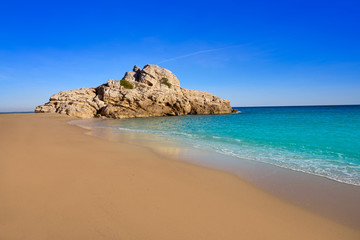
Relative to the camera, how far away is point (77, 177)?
16.4 ft

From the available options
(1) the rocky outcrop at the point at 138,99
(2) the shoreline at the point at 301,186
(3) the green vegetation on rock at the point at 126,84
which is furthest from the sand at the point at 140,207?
(3) the green vegetation on rock at the point at 126,84

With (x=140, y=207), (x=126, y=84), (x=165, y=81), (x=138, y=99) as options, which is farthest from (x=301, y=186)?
(x=165, y=81)

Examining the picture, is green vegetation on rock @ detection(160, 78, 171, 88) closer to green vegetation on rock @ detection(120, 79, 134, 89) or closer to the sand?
green vegetation on rock @ detection(120, 79, 134, 89)

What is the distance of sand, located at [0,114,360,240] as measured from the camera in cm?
288

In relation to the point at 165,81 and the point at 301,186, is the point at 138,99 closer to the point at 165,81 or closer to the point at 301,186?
the point at 165,81

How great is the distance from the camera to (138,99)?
149 ft

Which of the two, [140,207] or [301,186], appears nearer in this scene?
[140,207]

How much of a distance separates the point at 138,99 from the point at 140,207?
4329cm

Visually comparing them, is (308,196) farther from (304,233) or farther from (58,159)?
(58,159)

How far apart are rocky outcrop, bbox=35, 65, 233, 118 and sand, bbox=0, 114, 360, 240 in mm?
37200

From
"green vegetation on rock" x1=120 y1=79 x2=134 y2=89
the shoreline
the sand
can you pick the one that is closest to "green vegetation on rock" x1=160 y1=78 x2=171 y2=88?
"green vegetation on rock" x1=120 y1=79 x2=134 y2=89

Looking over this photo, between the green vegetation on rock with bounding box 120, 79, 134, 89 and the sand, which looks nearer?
the sand

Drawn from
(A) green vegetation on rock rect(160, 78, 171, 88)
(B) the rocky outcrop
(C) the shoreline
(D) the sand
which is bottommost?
(C) the shoreline

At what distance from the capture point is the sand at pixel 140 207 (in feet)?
9.46
